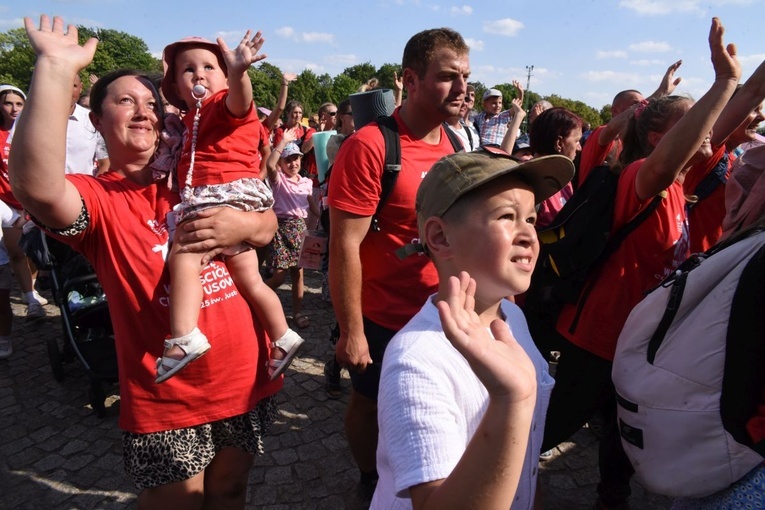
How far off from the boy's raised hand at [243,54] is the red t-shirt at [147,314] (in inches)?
23.8

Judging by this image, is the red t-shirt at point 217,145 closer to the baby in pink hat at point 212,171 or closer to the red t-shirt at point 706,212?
the baby in pink hat at point 212,171

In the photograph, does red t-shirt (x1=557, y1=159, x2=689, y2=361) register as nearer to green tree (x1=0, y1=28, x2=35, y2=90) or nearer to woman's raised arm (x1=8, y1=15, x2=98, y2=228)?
woman's raised arm (x1=8, y1=15, x2=98, y2=228)

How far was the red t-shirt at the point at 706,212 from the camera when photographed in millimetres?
2975

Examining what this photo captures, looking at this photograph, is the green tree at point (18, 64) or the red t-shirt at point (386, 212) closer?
the red t-shirt at point (386, 212)

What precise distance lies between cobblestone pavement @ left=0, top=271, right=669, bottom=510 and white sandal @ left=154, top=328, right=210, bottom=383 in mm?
1527

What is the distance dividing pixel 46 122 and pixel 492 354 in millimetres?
1432

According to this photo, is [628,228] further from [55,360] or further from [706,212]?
[55,360]

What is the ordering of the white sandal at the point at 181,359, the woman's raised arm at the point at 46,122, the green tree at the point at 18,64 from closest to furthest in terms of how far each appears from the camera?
the woman's raised arm at the point at 46,122
the white sandal at the point at 181,359
the green tree at the point at 18,64

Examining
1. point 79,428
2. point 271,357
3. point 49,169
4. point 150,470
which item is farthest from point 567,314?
point 79,428

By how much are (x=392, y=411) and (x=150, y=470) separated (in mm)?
1281

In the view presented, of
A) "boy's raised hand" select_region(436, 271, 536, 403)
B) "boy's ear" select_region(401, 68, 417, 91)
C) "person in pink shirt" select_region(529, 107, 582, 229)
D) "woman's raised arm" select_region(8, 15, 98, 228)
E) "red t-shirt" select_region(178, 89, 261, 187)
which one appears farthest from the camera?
"person in pink shirt" select_region(529, 107, 582, 229)

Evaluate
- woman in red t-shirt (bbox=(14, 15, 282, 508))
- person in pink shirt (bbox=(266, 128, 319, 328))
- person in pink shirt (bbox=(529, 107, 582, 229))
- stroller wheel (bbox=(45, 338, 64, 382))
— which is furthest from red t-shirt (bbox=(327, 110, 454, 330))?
stroller wheel (bbox=(45, 338, 64, 382))

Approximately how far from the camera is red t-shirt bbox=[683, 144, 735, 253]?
2975 millimetres

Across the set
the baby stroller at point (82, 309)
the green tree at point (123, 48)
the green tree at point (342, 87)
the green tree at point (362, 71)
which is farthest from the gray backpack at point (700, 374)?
the green tree at point (362, 71)
